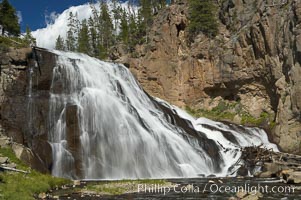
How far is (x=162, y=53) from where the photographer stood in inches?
2157

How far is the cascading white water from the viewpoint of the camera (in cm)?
2881

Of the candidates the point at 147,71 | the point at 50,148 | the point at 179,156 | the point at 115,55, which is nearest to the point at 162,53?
the point at 147,71

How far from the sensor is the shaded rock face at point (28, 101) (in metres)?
28.4

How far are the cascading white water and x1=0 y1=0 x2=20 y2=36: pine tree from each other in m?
25.3

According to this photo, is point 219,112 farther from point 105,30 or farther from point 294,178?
point 105,30

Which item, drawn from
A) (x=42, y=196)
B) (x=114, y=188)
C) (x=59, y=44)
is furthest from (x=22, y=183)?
(x=59, y=44)

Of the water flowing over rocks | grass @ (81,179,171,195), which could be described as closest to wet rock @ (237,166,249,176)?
the water flowing over rocks

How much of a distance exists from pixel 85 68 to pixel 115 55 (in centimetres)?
2378

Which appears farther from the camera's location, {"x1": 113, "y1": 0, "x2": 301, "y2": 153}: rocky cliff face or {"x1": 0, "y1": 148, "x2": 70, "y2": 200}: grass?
{"x1": 113, "y1": 0, "x2": 301, "y2": 153}: rocky cliff face

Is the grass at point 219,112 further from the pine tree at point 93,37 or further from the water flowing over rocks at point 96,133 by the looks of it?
the pine tree at point 93,37

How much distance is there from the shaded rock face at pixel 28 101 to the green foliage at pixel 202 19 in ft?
87.9

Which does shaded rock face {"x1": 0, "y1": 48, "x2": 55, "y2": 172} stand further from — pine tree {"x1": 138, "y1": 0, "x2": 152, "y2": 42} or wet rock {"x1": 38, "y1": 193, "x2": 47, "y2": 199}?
pine tree {"x1": 138, "y1": 0, "x2": 152, "y2": 42}

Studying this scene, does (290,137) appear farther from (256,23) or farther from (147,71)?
(147,71)

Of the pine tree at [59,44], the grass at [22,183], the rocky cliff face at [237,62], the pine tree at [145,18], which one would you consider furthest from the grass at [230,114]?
the pine tree at [59,44]
